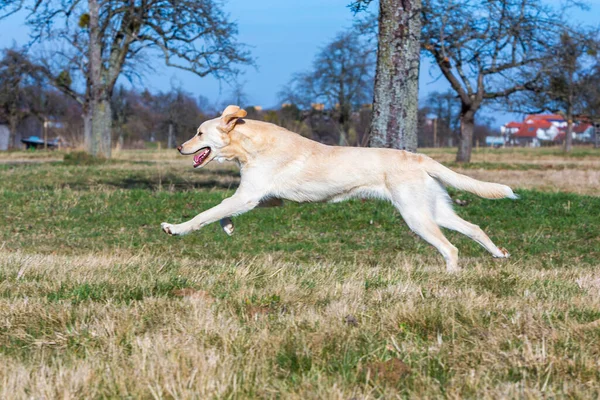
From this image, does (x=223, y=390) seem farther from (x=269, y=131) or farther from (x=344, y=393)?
(x=269, y=131)

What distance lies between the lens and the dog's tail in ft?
19.3

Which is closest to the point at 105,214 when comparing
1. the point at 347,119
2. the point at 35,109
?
the point at 347,119

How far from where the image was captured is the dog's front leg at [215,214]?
5.66m

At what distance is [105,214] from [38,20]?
14.3m

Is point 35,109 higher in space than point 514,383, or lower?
higher

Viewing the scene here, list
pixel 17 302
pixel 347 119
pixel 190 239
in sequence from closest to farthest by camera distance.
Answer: pixel 17 302
pixel 190 239
pixel 347 119

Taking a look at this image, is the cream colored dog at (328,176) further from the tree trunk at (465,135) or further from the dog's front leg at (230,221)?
the tree trunk at (465,135)

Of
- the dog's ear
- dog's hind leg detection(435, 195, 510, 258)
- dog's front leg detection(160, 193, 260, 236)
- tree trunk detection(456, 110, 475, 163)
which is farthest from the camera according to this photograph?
tree trunk detection(456, 110, 475, 163)

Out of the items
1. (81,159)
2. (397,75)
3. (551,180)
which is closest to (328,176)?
(397,75)

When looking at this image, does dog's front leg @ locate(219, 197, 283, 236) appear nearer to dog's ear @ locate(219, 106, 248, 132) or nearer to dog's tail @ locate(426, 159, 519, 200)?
dog's ear @ locate(219, 106, 248, 132)

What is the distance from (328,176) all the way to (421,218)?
882 mm

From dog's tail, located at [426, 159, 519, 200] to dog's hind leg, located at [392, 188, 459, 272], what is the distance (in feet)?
0.81

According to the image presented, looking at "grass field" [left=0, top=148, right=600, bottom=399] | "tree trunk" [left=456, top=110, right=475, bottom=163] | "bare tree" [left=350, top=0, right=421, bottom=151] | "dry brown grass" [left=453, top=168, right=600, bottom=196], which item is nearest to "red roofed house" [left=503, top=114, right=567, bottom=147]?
"tree trunk" [left=456, top=110, right=475, bottom=163]

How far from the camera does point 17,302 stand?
3875mm
